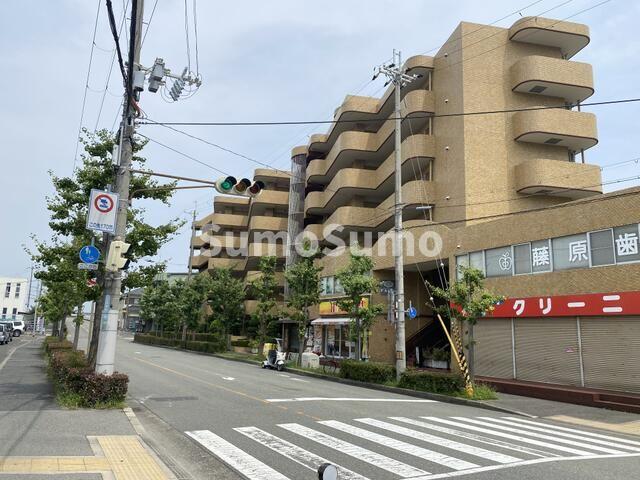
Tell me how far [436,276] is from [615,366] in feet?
44.8

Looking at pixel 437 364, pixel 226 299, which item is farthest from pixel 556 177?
pixel 226 299

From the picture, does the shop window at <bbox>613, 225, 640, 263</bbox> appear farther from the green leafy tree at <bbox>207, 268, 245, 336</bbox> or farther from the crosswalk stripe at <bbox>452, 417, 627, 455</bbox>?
the green leafy tree at <bbox>207, 268, 245, 336</bbox>

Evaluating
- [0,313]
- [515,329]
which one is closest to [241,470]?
[515,329]

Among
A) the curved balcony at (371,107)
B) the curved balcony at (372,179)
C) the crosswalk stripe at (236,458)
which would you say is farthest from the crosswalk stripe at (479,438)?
the curved balcony at (371,107)

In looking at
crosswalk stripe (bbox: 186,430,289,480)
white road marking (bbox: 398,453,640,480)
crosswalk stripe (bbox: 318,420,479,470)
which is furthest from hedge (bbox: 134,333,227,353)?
white road marking (bbox: 398,453,640,480)

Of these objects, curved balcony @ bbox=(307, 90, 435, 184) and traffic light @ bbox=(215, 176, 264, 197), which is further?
curved balcony @ bbox=(307, 90, 435, 184)

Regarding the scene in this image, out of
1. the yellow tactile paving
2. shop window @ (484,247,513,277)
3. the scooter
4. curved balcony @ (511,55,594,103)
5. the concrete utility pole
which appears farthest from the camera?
curved balcony @ (511,55,594,103)

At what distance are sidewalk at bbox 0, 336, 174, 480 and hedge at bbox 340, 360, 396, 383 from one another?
11.9 metres

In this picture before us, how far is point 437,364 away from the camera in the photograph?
25.9m

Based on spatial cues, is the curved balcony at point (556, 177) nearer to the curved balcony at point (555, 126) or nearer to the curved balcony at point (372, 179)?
the curved balcony at point (555, 126)

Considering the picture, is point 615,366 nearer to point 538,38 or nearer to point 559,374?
point 559,374

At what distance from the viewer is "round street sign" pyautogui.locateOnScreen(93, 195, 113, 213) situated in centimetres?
1139

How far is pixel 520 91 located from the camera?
97.4 ft

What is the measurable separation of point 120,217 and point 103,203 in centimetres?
105
